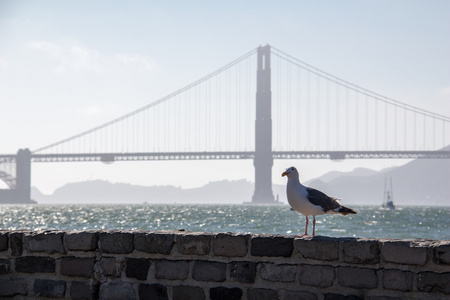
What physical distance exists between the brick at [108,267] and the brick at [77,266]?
0.16ft

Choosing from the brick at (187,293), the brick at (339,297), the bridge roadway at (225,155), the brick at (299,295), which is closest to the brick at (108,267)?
the brick at (187,293)

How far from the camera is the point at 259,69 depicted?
109 meters

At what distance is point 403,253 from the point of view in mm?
4344

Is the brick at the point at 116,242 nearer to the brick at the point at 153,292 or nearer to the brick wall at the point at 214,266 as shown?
the brick wall at the point at 214,266

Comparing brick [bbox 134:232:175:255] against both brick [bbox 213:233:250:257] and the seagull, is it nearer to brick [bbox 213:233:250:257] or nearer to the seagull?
brick [bbox 213:233:250:257]

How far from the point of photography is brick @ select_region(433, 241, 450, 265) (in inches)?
166

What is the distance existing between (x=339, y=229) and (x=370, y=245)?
103ft

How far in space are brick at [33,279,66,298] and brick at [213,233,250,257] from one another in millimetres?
1237

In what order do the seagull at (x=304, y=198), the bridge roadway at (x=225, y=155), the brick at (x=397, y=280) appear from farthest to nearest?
the bridge roadway at (x=225, y=155)
the seagull at (x=304, y=198)
the brick at (x=397, y=280)

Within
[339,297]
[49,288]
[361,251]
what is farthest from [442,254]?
[49,288]

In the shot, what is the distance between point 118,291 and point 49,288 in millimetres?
570

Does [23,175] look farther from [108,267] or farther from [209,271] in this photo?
[209,271]

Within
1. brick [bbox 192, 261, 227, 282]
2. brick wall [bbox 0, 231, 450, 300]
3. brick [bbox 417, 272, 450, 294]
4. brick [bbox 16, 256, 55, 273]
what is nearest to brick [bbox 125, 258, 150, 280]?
brick wall [bbox 0, 231, 450, 300]

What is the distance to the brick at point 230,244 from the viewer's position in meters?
4.77
